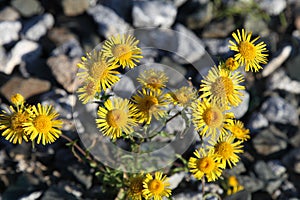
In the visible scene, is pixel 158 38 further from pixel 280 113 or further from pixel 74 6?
pixel 280 113

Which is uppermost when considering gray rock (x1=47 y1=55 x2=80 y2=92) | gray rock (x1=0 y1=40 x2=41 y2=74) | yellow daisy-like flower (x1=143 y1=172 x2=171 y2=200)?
gray rock (x1=0 y1=40 x2=41 y2=74)

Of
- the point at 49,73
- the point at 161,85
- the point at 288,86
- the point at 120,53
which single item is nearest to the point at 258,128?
the point at 288,86

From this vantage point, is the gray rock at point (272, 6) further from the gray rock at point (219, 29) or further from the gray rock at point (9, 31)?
the gray rock at point (9, 31)

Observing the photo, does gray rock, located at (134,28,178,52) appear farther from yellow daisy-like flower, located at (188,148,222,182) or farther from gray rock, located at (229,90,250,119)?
yellow daisy-like flower, located at (188,148,222,182)

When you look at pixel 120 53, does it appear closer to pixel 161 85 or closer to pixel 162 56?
pixel 161 85

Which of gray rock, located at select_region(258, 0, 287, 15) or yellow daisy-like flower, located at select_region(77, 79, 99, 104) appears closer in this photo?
yellow daisy-like flower, located at select_region(77, 79, 99, 104)

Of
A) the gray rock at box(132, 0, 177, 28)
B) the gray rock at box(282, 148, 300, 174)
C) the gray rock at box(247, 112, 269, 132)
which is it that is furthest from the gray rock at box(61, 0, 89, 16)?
the gray rock at box(282, 148, 300, 174)
